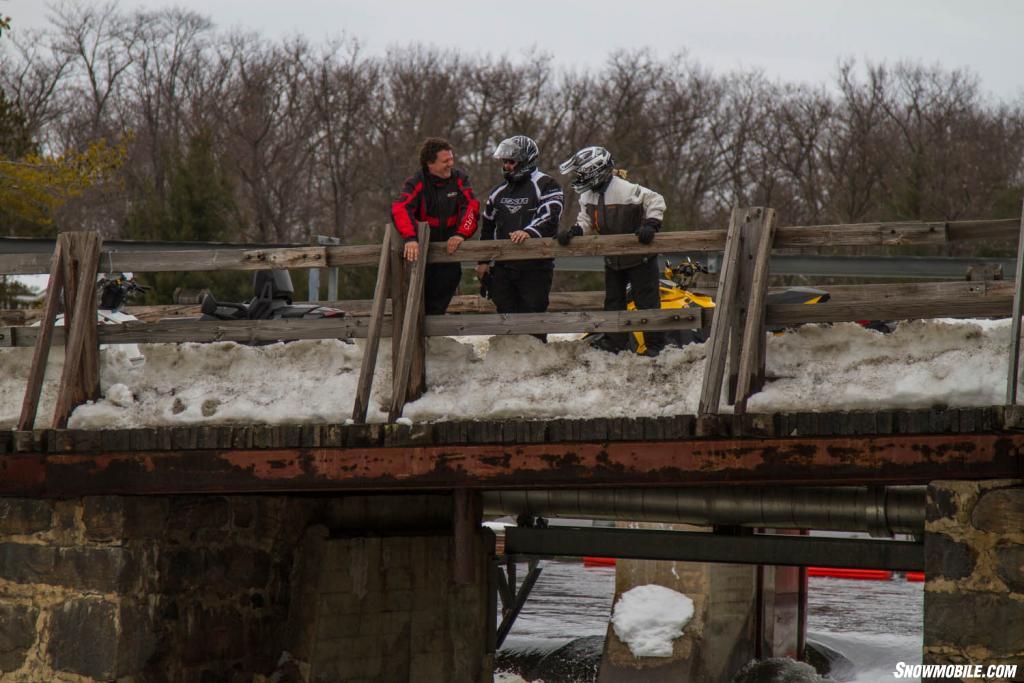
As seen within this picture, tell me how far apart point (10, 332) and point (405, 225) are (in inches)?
96.4

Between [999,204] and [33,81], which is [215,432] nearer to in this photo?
→ [999,204]

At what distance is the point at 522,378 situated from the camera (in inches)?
280

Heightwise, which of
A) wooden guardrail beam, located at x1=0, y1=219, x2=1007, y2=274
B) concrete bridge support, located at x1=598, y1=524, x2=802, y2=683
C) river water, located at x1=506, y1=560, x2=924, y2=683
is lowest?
river water, located at x1=506, y1=560, x2=924, y2=683

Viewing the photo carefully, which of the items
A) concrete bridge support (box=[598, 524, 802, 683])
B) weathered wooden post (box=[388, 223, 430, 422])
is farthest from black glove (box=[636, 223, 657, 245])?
concrete bridge support (box=[598, 524, 802, 683])

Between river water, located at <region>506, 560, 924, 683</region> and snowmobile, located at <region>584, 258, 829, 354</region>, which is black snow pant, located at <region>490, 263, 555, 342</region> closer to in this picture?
snowmobile, located at <region>584, 258, 829, 354</region>

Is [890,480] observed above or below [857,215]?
below

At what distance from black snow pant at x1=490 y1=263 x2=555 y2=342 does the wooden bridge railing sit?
864 mm

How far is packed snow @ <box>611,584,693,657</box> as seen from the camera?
15.0 m

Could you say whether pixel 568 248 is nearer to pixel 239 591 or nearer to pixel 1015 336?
pixel 1015 336

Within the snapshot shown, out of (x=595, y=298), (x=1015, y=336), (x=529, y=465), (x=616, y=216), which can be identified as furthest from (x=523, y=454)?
(x=595, y=298)

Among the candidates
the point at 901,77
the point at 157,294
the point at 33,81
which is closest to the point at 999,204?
the point at 901,77

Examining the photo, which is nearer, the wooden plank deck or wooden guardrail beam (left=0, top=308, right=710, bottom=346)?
the wooden plank deck

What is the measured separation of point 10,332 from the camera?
798 centimetres

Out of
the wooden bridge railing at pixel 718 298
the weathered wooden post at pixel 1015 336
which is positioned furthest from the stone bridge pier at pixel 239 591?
the weathered wooden post at pixel 1015 336
